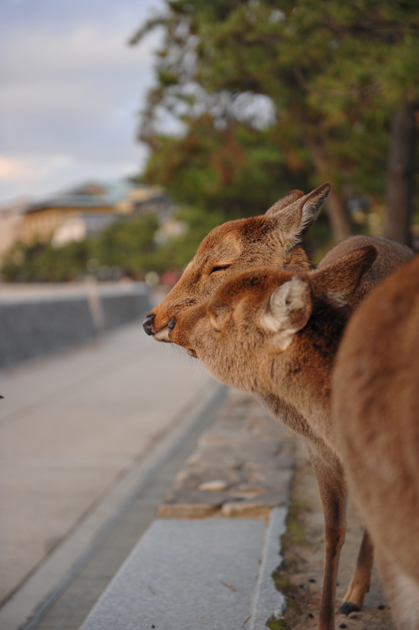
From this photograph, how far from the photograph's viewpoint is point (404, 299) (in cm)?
152

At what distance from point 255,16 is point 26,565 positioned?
554 cm

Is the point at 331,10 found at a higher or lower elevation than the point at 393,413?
higher


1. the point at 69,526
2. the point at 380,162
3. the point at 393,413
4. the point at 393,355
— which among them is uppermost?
the point at 380,162

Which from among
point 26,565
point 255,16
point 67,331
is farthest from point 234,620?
point 67,331

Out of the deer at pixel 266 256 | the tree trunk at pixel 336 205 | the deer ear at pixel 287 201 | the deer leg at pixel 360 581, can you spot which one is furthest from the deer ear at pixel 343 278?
the tree trunk at pixel 336 205

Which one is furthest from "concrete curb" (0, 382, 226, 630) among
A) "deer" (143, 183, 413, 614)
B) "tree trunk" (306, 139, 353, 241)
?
"tree trunk" (306, 139, 353, 241)

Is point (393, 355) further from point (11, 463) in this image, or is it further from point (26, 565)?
point (11, 463)

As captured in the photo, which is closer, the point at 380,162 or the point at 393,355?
the point at 393,355

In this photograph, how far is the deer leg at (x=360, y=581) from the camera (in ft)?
9.91

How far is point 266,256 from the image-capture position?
2891 millimetres

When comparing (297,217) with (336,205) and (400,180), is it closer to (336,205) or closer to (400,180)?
(400,180)

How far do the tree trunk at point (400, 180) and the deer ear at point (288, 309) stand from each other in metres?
6.53

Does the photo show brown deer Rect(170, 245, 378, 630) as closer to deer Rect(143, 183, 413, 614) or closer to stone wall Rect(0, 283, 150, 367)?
deer Rect(143, 183, 413, 614)

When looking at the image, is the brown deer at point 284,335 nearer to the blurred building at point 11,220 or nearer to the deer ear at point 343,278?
the deer ear at point 343,278
